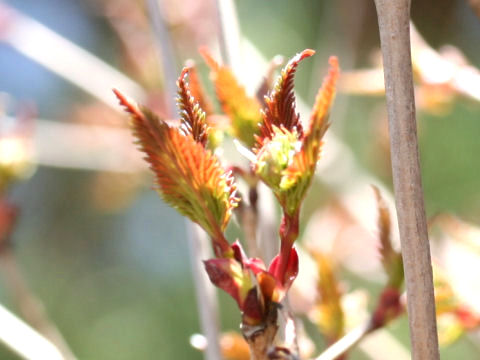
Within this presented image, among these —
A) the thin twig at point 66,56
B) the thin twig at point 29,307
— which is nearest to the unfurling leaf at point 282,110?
the thin twig at point 29,307

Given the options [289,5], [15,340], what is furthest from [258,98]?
[289,5]

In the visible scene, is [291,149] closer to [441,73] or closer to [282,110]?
[282,110]

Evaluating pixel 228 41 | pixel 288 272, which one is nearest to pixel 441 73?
pixel 228 41

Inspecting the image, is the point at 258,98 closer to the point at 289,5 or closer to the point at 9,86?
the point at 289,5

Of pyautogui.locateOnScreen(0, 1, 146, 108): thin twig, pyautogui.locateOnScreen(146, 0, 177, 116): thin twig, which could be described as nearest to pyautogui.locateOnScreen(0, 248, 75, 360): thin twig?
pyautogui.locateOnScreen(146, 0, 177, 116): thin twig

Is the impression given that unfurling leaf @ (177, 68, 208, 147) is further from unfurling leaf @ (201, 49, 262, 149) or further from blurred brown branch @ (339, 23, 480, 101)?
blurred brown branch @ (339, 23, 480, 101)

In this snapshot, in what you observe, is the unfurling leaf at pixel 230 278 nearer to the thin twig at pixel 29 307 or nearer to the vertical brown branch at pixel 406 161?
the vertical brown branch at pixel 406 161
